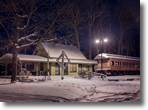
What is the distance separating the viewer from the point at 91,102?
19.0ft

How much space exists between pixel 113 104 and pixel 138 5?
432 centimetres

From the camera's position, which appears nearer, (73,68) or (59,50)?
(59,50)

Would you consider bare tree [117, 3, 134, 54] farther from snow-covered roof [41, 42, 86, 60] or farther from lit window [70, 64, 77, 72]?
lit window [70, 64, 77, 72]

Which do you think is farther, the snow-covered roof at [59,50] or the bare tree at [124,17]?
the snow-covered roof at [59,50]

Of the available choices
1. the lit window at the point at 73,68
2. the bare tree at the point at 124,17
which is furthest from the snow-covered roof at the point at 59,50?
the bare tree at the point at 124,17

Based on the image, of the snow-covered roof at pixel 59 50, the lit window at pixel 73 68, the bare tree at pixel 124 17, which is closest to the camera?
the bare tree at pixel 124 17

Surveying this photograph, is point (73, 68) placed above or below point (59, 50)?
below

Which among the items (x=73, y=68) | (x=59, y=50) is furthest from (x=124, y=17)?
(x=73, y=68)

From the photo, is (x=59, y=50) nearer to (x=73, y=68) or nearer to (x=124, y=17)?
(x=73, y=68)

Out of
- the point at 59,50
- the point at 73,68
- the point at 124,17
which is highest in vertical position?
the point at 124,17

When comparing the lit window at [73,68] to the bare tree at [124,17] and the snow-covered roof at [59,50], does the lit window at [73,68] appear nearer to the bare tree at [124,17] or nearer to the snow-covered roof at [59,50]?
the snow-covered roof at [59,50]

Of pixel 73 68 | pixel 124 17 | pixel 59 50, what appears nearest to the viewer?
pixel 124 17

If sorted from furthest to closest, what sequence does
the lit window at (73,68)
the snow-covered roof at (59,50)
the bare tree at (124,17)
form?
1. the lit window at (73,68)
2. the snow-covered roof at (59,50)
3. the bare tree at (124,17)

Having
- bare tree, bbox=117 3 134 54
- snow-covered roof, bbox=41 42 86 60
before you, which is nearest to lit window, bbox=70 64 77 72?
snow-covered roof, bbox=41 42 86 60
